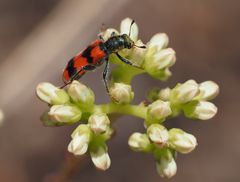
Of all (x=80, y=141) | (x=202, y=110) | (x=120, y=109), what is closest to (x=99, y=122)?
(x=80, y=141)

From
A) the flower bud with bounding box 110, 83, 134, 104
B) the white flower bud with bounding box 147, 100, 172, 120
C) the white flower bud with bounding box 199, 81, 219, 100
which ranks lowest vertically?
the white flower bud with bounding box 199, 81, 219, 100

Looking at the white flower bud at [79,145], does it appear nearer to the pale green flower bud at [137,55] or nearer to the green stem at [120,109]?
the green stem at [120,109]

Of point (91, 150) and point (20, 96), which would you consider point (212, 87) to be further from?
point (20, 96)

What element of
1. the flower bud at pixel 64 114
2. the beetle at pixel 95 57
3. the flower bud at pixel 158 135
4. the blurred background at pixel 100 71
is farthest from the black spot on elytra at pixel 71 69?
the blurred background at pixel 100 71

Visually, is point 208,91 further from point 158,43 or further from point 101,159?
point 101,159

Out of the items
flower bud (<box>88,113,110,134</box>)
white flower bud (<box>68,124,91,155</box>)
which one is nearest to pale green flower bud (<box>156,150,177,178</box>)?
flower bud (<box>88,113,110,134</box>)

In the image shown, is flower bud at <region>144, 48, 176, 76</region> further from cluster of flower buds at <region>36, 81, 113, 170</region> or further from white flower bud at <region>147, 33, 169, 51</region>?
cluster of flower buds at <region>36, 81, 113, 170</region>
